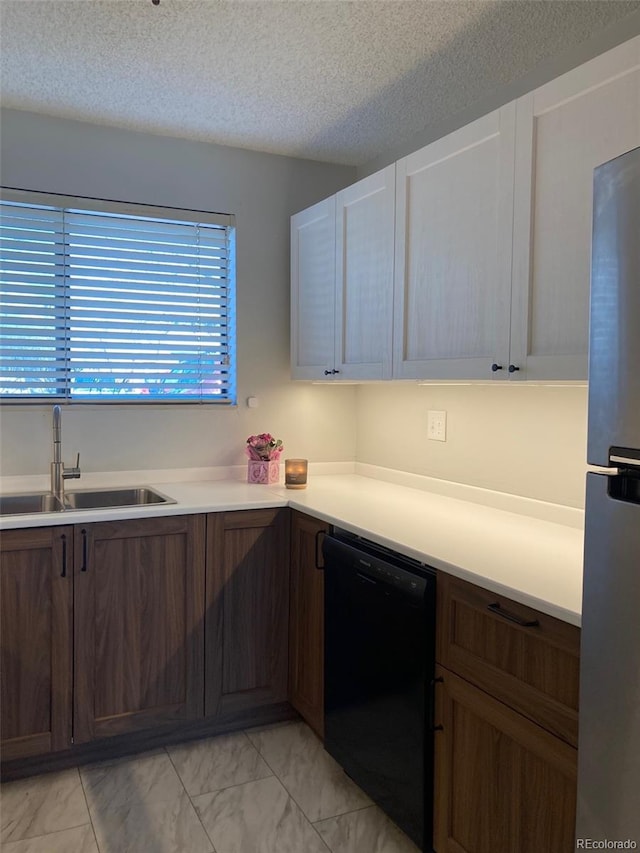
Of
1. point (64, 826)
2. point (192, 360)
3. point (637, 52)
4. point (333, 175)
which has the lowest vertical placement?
point (64, 826)

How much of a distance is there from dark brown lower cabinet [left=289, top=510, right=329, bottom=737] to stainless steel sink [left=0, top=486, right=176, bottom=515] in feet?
1.68

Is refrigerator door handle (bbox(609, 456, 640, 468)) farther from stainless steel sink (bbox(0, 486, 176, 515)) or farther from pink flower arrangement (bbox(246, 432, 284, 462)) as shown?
pink flower arrangement (bbox(246, 432, 284, 462))

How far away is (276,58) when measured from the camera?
88.3 inches

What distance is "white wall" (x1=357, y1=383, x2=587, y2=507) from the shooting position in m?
2.18

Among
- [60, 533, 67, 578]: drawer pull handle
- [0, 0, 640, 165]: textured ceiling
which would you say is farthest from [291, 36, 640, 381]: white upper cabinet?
[60, 533, 67, 578]: drawer pull handle

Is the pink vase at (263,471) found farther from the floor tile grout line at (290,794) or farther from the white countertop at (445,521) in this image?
the floor tile grout line at (290,794)

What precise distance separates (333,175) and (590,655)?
275cm

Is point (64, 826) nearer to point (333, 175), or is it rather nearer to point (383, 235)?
point (383, 235)

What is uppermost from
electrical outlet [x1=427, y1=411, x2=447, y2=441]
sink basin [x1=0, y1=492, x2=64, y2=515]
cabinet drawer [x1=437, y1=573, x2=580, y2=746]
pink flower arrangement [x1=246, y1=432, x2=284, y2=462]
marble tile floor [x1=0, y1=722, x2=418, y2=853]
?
electrical outlet [x1=427, y1=411, x2=447, y2=441]

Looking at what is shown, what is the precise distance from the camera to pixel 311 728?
8.65 feet

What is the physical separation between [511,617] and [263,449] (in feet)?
5.62

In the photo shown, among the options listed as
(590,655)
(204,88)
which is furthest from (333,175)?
(590,655)

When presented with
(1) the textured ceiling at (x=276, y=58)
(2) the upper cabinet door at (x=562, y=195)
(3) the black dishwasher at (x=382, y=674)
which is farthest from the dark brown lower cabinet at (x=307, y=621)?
(1) the textured ceiling at (x=276, y=58)

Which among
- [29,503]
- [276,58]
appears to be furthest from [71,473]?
[276,58]
